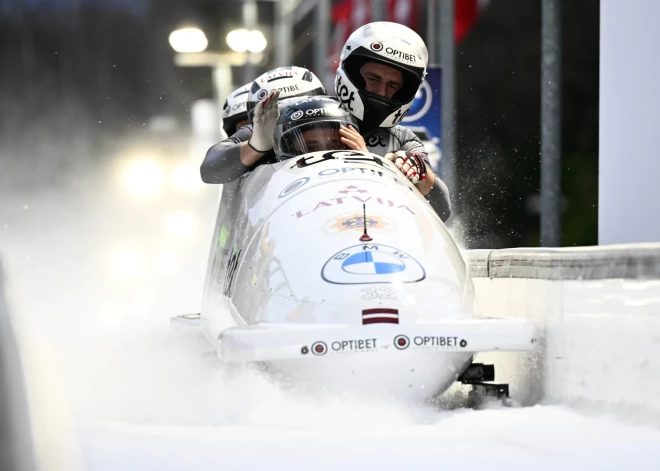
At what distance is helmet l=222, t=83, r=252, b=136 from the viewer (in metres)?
6.46

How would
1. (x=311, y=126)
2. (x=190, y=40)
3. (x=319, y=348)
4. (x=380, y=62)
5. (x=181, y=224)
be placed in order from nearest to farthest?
(x=319, y=348)
(x=311, y=126)
(x=380, y=62)
(x=181, y=224)
(x=190, y=40)

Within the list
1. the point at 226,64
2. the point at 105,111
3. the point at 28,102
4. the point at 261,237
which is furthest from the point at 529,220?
the point at 105,111

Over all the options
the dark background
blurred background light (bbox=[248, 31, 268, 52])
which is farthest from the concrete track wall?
blurred background light (bbox=[248, 31, 268, 52])

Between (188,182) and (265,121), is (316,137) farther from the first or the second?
(188,182)

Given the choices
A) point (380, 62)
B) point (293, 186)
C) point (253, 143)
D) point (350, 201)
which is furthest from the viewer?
point (380, 62)

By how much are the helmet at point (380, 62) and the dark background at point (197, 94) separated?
211 cm

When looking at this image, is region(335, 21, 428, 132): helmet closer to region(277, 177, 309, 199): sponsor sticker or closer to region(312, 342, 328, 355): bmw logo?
region(277, 177, 309, 199): sponsor sticker

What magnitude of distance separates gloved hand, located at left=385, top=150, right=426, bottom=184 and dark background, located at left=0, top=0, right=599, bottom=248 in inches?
108

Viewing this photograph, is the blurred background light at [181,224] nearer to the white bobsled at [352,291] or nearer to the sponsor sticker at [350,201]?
the white bobsled at [352,291]

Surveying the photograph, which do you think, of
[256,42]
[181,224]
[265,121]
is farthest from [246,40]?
[265,121]

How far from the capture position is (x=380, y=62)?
17.0ft

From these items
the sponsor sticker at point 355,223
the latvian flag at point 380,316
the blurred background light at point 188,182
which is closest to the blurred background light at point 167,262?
the sponsor sticker at point 355,223

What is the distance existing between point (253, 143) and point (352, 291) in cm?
151

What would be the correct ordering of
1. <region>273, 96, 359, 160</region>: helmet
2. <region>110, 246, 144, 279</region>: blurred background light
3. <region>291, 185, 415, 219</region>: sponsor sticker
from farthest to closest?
<region>110, 246, 144, 279</region>: blurred background light → <region>273, 96, 359, 160</region>: helmet → <region>291, 185, 415, 219</region>: sponsor sticker
